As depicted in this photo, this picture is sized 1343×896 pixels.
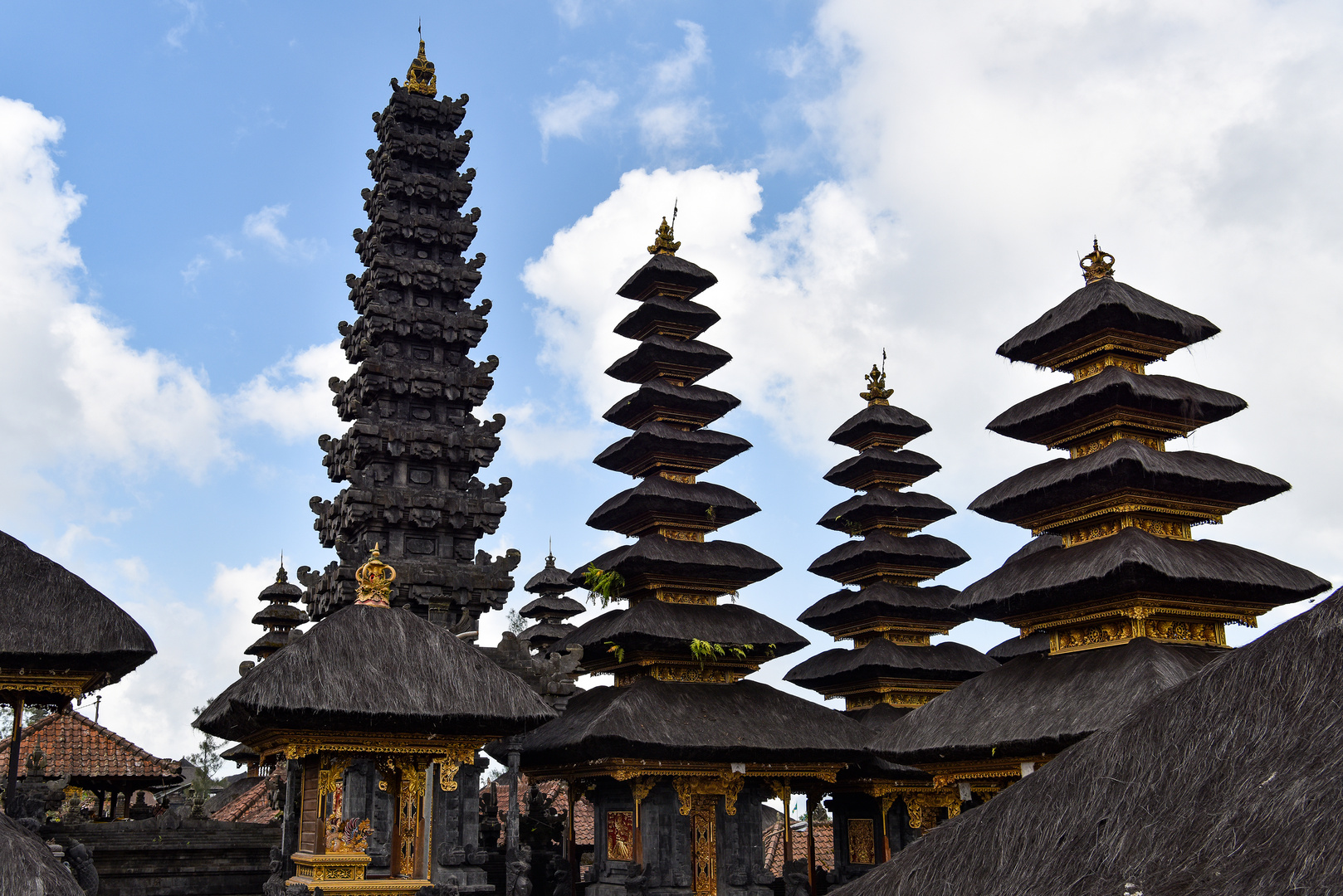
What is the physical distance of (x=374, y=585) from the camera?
17.1 meters

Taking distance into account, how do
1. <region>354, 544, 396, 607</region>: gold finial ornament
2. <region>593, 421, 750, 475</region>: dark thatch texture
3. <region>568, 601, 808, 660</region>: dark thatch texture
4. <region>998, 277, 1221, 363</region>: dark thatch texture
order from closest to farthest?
<region>354, 544, 396, 607</region>: gold finial ornament < <region>998, 277, 1221, 363</region>: dark thatch texture < <region>568, 601, 808, 660</region>: dark thatch texture < <region>593, 421, 750, 475</region>: dark thatch texture

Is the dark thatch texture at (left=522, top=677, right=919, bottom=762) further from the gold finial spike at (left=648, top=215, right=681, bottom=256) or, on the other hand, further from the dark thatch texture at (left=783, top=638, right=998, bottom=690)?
the gold finial spike at (left=648, top=215, right=681, bottom=256)

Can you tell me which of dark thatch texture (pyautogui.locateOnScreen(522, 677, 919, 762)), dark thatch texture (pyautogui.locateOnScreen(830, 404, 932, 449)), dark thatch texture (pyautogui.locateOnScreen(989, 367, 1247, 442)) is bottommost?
dark thatch texture (pyautogui.locateOnScreen(522, 677, 919, 762))

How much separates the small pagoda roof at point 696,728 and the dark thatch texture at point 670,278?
10.5 metres

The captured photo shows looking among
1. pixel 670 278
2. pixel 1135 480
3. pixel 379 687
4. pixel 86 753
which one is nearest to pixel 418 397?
pixel 670 278

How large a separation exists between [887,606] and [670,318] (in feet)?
31.1

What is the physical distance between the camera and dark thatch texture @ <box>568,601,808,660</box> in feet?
79.6

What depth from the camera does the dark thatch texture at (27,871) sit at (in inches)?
442

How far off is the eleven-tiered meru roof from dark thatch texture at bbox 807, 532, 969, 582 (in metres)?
0.03

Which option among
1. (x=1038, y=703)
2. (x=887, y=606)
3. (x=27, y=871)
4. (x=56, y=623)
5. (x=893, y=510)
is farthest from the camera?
(x=893, y=510)

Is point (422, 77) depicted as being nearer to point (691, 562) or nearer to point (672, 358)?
point (672, 358)

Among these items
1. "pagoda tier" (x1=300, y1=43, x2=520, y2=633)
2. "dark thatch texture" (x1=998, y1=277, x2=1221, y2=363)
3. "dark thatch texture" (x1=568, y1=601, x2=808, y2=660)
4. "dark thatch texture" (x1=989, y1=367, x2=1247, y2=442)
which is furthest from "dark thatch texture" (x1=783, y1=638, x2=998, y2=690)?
"pagoda tier" (x1=300, y1=43, x2=520, y2=633)

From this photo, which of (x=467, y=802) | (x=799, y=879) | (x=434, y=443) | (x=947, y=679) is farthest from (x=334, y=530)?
(x=947, y=679)

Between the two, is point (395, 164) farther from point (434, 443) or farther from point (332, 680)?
point (332, 680)
